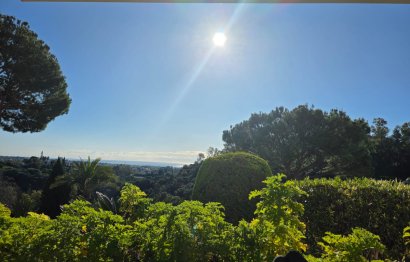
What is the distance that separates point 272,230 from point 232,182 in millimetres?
5873

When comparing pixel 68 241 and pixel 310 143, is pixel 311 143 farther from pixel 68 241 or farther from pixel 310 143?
pixel 68 241

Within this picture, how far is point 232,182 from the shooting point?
9000 millimetres

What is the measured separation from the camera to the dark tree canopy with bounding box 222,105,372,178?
25.3m

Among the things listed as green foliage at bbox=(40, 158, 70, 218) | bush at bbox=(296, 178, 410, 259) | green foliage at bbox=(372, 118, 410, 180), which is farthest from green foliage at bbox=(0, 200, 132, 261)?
green foliage at bbox=(372, 118, 410, 180)

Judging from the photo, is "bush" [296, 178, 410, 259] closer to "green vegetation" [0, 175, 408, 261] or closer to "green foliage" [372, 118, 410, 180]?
"green vegetation" [0, 175, 408, 261]

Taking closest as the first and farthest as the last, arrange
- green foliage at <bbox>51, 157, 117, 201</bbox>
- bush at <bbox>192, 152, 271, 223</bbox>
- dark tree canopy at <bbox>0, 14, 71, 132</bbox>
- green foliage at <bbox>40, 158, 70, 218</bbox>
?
1. bush at <bbox>192, 152, 271, 223</bbox>
2. dark tree canopy at <bbox>0, 14, 71, 132</bbox>
3. green foliage at <bbox>51, 157, 117, 201</bbox>
4. green foliage at <bbox>40, 158, 70, 218</bbox>

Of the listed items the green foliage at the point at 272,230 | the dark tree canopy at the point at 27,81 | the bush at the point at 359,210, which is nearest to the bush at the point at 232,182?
the bush at the point at 359,210

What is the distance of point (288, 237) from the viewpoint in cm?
333

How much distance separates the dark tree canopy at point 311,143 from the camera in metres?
25.3

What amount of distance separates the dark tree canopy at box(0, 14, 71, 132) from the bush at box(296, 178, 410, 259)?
1720 cm

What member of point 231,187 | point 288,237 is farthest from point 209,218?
point 231,187

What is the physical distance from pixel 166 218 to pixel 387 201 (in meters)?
4.89

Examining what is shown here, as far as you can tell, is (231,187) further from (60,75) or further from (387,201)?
(60,75)

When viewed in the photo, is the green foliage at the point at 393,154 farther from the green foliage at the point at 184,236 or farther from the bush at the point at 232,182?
the green foliage at the point at 184,236
